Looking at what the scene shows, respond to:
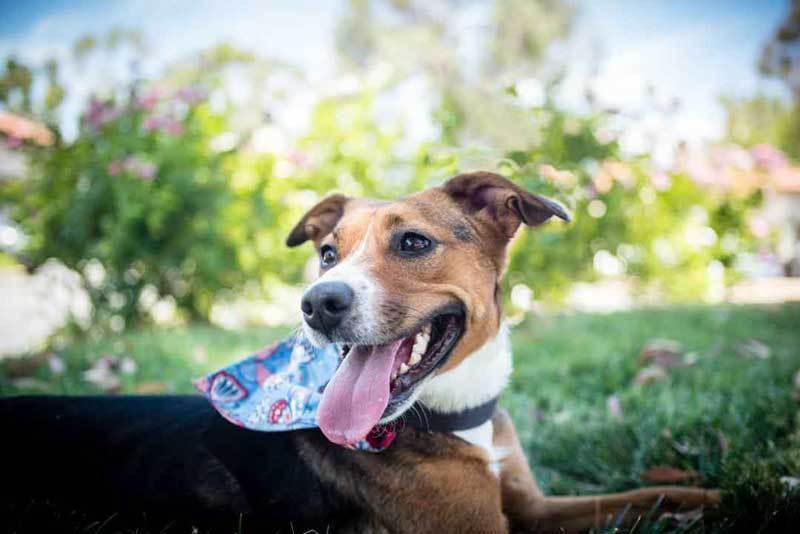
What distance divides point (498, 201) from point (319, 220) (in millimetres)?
1220

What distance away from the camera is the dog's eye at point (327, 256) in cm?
297

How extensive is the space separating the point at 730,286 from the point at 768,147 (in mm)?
2276

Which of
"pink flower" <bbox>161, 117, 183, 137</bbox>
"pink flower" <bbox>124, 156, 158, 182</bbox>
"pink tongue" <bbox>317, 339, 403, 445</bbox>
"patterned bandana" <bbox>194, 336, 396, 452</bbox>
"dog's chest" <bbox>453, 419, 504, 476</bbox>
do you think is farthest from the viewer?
"pink flower" <bbox>161, 117, 183, 137</bbox>

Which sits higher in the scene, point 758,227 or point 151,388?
point 758,227

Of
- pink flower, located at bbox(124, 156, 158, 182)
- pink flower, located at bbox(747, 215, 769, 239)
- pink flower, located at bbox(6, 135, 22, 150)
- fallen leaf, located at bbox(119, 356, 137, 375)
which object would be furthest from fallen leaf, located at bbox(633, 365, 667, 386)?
pink flower, located at bbox(6, 135, 22, 150)

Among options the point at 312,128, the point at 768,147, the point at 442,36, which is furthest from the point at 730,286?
the point at 442,36

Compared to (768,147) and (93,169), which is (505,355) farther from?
(768,147)

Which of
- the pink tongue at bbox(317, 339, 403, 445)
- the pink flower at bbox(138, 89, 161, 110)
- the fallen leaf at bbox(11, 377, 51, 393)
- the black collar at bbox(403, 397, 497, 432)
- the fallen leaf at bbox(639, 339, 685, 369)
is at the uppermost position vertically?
the pink flower at bbox(138, 89, 161, 110)

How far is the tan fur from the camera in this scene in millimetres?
2312

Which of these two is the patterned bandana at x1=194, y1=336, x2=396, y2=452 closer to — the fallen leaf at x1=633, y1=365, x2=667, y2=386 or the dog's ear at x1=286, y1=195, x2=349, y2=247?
the dog's ear at x1=286, y1=195, x2=349, y2=247

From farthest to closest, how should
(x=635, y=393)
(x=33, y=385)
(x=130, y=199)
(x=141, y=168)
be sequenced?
(x=130, y=199), (x=141, y=168), (x=33, y=385), (x=635, y=393)

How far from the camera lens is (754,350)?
16.3 feet

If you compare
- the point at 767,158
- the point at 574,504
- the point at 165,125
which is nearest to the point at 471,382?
the point at 574,504

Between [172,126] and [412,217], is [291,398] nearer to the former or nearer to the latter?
[412,217]
